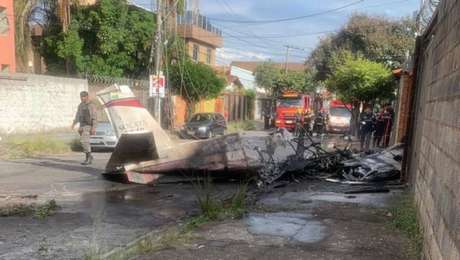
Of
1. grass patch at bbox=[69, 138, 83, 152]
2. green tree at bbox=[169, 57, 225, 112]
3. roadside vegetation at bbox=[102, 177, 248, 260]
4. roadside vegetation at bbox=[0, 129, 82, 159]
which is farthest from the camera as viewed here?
green tree at bbox=[169, 57, 225, 112]

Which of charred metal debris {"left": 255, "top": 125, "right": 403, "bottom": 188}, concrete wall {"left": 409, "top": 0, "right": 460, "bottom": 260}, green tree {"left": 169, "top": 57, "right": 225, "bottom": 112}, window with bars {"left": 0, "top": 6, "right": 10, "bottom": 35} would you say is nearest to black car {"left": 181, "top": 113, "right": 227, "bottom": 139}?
green tree {"left": 169, "top": 57, "right": 225, "bottom": 112}

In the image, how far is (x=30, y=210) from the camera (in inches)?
308

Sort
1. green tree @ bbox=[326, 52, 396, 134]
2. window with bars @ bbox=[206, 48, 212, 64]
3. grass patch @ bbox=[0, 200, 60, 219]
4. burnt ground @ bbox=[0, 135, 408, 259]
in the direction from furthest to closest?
1. window with bars @ bbox=[206, 48, 212, 64]
2. green tree @ bbox=[326, 52, 396, 134]
3. grass patch @ bbox=[0, 200, 60, 219]
4. burnt ground @ bbox=[0, 135, 408, 259]

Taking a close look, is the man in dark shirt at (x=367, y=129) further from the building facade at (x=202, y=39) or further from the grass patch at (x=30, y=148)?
the building facade at (x=202, y=39)

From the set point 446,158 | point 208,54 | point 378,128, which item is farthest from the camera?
point 208,54

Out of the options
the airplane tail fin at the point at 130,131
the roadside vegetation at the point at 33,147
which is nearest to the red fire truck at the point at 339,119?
the roadside vegetation at the point at 33,147

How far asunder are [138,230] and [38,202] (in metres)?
2.43

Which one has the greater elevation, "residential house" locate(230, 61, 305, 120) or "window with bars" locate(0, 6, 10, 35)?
"window with bars" locate(0, 6, 10, 35)

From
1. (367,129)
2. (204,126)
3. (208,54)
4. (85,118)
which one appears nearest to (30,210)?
(85,118)

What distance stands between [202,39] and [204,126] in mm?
19514

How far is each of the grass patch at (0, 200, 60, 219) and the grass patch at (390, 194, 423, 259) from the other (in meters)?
4.78

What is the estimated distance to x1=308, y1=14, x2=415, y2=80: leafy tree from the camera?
4038 centimetres

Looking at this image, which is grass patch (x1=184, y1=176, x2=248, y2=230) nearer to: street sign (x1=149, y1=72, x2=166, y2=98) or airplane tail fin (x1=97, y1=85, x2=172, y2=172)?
airplane tail fin (x1=97, y1=85, x2=172, y2=172)

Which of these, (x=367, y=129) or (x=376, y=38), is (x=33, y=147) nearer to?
(x=367, y=129)
